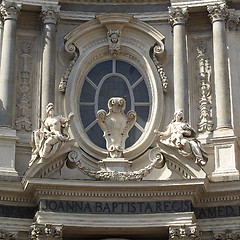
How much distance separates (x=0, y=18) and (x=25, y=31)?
0.71m

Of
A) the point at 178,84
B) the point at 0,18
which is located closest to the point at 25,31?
the point at 0,18

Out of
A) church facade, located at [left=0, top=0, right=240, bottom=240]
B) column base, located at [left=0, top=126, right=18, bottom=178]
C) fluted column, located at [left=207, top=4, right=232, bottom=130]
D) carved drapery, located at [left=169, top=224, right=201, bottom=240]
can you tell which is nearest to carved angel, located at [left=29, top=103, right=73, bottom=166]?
church facade, located at [left=0, top=0, right=240, bottom=240]

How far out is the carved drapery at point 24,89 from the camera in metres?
19.7

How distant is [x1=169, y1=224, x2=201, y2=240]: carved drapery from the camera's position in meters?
17.6

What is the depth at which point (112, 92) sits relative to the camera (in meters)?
20.5

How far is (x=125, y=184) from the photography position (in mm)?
17969

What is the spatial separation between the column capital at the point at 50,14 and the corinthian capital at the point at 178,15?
284 centimetres

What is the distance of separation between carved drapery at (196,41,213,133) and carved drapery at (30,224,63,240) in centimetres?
439

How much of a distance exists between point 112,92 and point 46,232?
4512 millimetres

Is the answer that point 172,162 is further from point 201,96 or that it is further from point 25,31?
point 25,31

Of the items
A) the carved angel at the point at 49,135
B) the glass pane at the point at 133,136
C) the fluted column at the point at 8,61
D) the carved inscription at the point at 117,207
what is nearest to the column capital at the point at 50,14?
the fluted column at the point at 8,61

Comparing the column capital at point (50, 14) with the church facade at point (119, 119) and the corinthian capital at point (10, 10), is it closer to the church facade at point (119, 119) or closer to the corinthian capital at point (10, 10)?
the church facade at point (119, 119)

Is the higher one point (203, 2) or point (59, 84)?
point (203, 2)

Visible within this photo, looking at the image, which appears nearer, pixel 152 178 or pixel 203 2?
pixel 152 178
